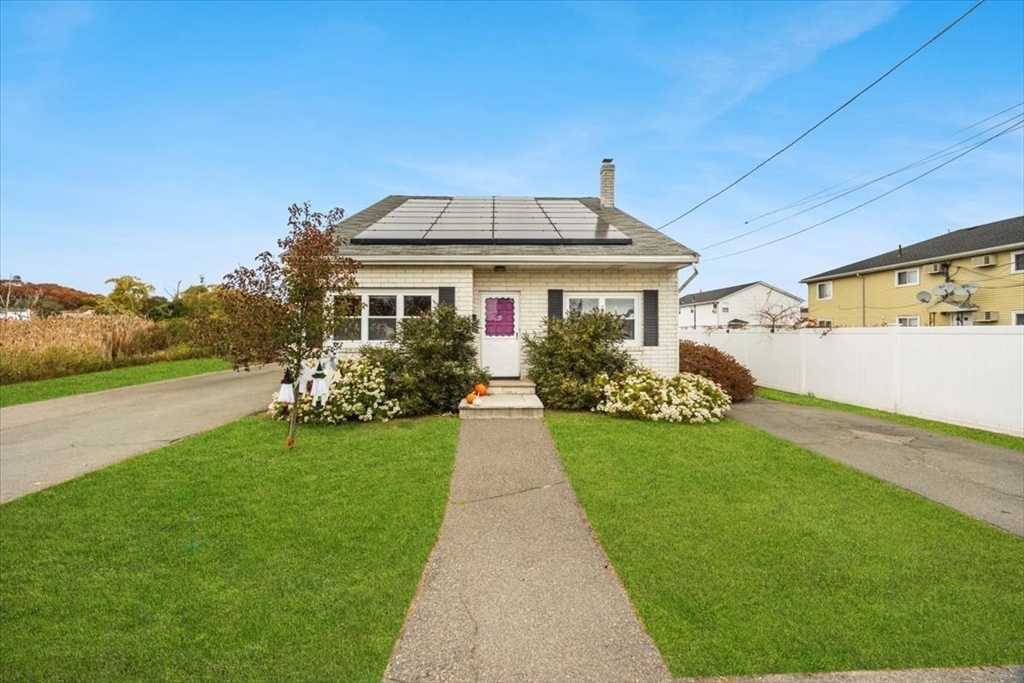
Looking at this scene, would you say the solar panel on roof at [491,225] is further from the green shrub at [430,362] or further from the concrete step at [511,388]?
the concrete step at [511,388]

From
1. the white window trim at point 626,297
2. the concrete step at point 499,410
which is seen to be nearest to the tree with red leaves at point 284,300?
the concrete step at point 499,410

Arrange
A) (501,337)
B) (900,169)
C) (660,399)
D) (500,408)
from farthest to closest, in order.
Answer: (900,169), (501,337), (660,399), (500,408)

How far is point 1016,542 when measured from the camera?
4.27 meters

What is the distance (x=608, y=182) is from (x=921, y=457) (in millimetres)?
10688

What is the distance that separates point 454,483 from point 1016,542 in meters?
5.36

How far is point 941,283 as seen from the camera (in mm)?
22641

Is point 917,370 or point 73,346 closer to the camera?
point 917,370

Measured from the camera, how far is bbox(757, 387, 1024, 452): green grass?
317 inches

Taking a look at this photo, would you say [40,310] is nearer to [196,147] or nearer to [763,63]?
[196,147]

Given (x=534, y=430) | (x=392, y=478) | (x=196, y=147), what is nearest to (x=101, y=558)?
(x=392, y=478)

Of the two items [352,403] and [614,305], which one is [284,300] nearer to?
[352,403]

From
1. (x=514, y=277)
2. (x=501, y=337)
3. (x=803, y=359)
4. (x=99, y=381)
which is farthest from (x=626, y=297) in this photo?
(x=99, y=381)

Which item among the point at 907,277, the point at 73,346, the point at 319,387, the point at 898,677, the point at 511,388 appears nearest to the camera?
the point at 898,677

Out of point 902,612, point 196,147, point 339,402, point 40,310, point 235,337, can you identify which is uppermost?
point 196,147
